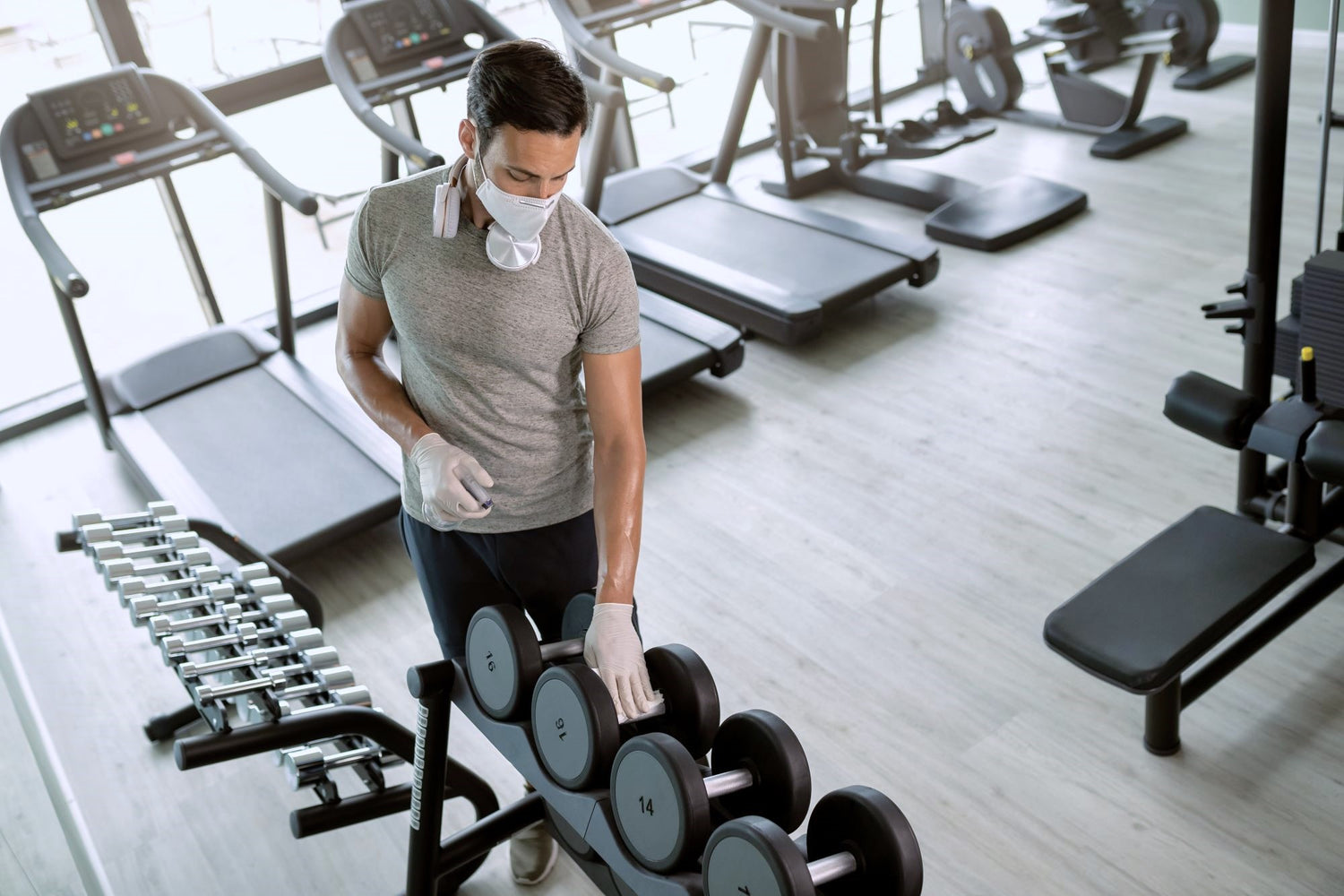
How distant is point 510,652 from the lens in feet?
5.45

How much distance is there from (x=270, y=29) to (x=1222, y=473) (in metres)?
3.51

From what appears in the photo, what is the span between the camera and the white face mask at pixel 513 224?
1573 mm

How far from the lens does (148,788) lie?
262cm

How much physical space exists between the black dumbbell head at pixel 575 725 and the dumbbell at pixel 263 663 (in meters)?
0.53

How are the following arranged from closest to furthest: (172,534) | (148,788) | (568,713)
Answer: (568,713) < (172,534) < (148,788)

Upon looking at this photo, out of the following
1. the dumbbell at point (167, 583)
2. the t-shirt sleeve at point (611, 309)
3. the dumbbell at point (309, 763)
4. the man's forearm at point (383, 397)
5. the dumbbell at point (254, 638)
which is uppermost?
the t-shirt sleeve at point (611, 309)

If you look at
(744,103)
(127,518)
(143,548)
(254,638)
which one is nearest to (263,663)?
(254,638)

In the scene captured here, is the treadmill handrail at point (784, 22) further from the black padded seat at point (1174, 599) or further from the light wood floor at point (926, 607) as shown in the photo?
the black padded seat at point (1174, 599)

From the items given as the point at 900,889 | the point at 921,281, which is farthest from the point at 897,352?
the point at 900,889

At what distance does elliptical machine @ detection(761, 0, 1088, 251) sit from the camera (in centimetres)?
455

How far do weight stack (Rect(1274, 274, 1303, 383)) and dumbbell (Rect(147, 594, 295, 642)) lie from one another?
7.22ft

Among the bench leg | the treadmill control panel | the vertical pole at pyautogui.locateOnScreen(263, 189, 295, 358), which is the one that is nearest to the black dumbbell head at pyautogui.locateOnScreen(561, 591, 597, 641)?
the bench leg

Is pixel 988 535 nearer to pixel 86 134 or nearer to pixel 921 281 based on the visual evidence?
pixel 921 281

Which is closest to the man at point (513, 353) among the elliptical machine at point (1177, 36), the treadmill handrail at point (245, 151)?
the treadmill handrail at point (245, 151)
